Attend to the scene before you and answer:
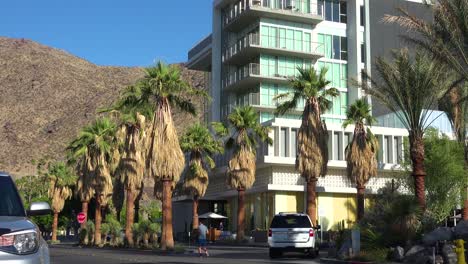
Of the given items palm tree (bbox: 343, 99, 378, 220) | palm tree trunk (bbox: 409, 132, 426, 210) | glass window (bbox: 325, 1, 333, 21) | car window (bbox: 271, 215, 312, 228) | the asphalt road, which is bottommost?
the asphalt road

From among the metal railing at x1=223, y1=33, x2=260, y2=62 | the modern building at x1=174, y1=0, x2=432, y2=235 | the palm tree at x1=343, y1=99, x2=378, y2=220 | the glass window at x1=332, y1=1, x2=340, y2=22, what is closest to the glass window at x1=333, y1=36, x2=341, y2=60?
the modern building at x1=174, y1=0, x2=432, y2=235

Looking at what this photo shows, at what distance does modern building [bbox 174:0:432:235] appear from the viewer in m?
53.6

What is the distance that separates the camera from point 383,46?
68.1 meters

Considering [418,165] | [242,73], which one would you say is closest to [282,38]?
[242,73]

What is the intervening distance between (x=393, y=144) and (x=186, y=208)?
25.9m

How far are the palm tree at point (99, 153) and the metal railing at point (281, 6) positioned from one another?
22.2m

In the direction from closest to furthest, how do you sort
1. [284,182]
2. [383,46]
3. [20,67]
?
[284,182] < [383,46] < [20,67]

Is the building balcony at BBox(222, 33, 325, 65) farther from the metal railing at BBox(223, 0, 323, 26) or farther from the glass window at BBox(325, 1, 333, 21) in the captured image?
the glass window at BBox(325, 1, 333, 21)

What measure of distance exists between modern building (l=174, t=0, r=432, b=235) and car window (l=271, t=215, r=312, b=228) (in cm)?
2559

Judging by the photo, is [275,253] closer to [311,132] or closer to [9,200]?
[311,132]

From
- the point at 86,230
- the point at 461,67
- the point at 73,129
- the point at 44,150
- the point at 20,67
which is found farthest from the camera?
the point at 20,67

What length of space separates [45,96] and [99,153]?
121458 mm

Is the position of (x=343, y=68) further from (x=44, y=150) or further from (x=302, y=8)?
(x=44, y=150)

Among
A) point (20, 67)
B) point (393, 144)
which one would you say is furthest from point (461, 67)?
point (20, 67)
